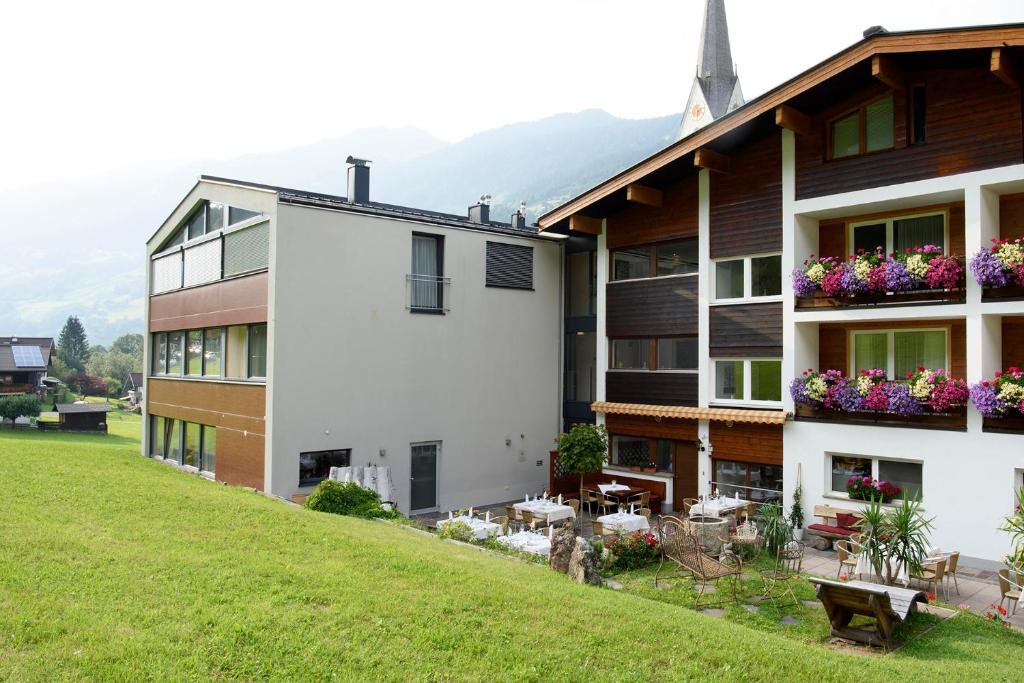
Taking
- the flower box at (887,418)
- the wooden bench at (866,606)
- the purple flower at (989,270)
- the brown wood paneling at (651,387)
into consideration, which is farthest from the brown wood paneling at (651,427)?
the wooden bench at (866,606)

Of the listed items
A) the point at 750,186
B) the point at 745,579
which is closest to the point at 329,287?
the point at 750,186

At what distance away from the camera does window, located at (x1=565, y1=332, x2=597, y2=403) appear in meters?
24.3

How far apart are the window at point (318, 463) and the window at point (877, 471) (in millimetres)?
11760

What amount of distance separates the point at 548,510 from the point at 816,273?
26.2 feet

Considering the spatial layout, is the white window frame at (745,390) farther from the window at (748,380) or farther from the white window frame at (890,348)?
the white window frame at (890,348)

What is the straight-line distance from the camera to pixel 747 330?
1831 centimetres

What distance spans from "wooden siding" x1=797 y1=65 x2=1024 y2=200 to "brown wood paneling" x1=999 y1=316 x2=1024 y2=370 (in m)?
3.20

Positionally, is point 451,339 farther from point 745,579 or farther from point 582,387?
point 745,579

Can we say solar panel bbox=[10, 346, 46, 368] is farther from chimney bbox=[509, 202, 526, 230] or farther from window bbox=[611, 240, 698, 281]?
window bbox=[611, 240, 698, 281]

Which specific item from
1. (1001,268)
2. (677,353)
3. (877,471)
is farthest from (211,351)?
(1001,268)

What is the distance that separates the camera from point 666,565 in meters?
12.9

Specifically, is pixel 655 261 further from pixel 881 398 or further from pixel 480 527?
pixel 480 527

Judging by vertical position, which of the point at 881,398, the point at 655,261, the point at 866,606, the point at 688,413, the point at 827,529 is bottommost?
the point at 827,529

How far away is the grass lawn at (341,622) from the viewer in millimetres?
6309
